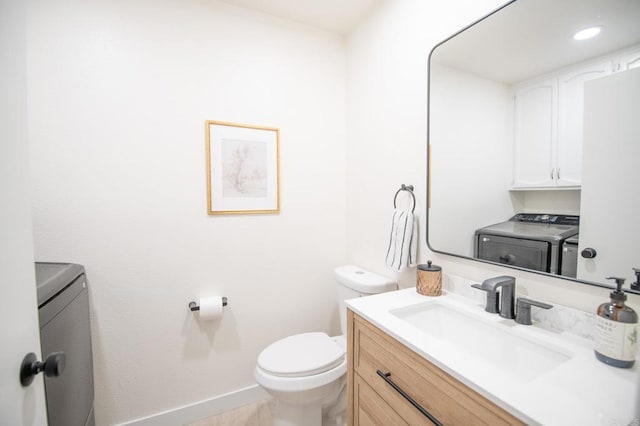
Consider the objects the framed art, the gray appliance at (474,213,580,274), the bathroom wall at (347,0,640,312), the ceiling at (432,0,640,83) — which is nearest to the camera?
the ceiling at (432,0,640,83)

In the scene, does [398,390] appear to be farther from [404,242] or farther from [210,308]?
[210,308]

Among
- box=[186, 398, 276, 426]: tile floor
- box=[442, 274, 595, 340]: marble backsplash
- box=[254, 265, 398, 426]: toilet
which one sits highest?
box=[442, 274, 595, 340]: marble backsplash

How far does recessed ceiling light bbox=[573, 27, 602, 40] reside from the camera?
33.7 inches

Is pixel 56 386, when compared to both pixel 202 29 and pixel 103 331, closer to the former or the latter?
pixel 103 331

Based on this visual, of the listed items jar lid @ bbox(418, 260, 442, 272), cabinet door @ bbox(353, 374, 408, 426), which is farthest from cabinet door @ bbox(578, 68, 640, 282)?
cabinet door @ bbox(353, 374, 408, 426)

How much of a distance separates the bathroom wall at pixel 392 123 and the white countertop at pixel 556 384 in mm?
172

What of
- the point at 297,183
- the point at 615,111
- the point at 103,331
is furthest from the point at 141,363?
the point at 615,111

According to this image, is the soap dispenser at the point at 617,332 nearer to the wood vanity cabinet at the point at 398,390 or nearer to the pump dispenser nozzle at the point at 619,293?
the pump dispenser nozzle at the point at 619,293

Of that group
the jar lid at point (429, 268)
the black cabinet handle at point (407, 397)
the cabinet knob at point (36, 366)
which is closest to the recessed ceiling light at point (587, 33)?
the jar lid at point (429, 268)

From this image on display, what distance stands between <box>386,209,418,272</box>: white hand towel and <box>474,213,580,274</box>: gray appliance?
0.31m

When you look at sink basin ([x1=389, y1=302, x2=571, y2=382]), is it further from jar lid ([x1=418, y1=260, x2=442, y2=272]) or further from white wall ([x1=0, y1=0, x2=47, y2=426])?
white wall ([x1=0, y1=0, x2=47, y2=426])

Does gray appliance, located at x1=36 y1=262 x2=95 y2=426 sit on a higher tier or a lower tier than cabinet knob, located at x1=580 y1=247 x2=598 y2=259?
lower

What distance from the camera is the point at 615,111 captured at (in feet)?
2.65

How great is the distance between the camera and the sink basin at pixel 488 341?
862 millimetres
